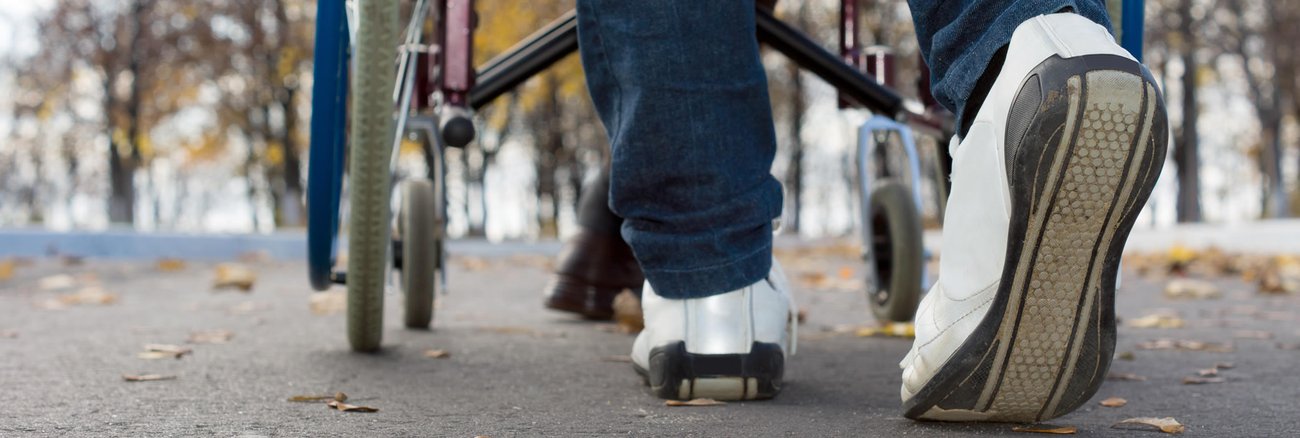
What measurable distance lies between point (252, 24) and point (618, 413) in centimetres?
1977

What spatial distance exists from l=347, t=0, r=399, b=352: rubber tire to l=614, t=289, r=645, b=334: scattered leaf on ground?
0.80m

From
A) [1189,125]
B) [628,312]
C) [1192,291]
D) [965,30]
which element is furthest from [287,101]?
[965,30]

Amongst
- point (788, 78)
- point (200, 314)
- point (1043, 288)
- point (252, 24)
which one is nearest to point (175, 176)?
point (252, 24)

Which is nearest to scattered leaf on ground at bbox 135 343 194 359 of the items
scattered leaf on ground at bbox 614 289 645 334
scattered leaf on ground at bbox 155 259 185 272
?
scattered leaf on ground at bbox 614 289 645 334

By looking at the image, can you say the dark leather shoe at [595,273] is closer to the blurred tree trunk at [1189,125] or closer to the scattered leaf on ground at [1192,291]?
the scattered leaf on ground at [1192,291]

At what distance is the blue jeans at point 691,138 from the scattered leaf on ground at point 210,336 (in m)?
1.26

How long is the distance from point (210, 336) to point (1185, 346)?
1.98m

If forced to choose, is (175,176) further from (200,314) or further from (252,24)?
(200,314)

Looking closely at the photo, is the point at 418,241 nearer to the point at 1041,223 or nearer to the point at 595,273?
the point at 595,273

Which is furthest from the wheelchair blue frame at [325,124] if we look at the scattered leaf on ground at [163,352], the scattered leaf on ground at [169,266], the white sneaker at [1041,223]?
the scattered leaf on ground at [169,266]

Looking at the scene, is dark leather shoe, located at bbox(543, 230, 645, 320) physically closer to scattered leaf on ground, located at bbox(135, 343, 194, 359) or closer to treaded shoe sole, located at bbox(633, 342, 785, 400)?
scattered leaf on ground, located at bbox(135, 343, 194, 359)

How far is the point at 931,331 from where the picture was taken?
122 centimetres

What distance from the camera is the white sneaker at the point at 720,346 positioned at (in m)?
1.47

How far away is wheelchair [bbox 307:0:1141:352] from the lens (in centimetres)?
175
